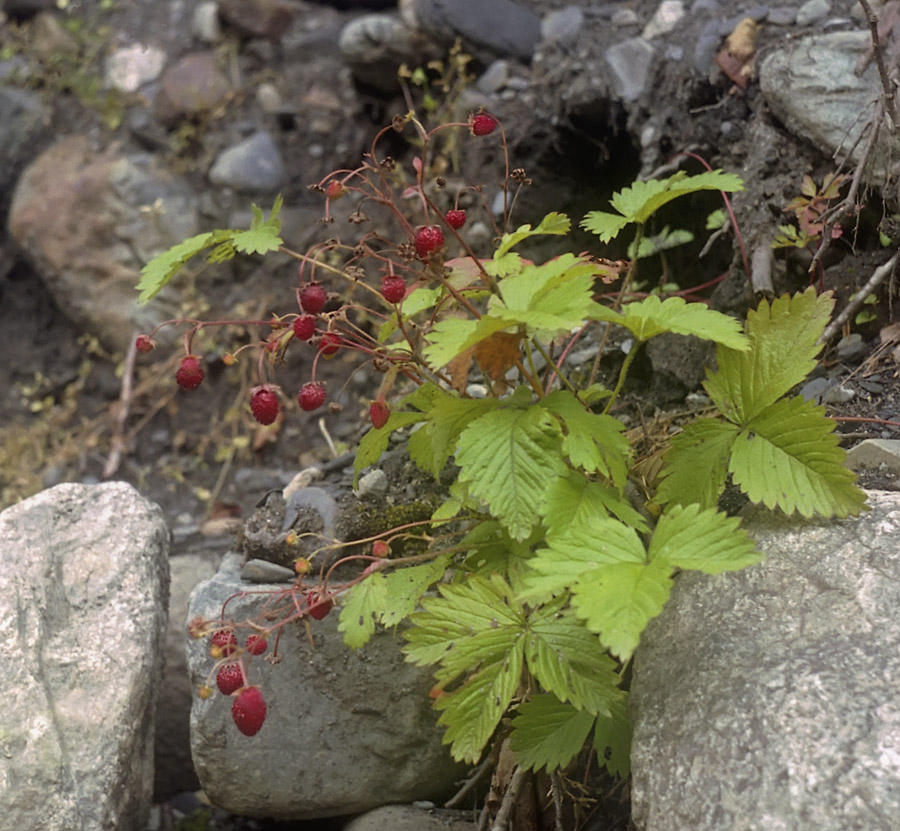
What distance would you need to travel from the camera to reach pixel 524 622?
1.56m

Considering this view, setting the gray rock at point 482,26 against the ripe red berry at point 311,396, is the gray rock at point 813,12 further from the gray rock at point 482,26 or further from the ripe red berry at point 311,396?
the ripe red berry at point 311,396

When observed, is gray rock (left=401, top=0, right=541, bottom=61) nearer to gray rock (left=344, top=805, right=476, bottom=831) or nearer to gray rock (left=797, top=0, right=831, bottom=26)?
gray rock (left=797, top=0, right=831, bottom=26)

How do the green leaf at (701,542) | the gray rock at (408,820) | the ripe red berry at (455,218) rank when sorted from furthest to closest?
the gray rock at (408,820) < the ripe red berry at (455,218) < the green leaf at (701,542)

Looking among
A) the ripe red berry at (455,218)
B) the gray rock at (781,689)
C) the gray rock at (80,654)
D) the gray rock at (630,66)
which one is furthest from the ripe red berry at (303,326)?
the gray rock at (630,66)

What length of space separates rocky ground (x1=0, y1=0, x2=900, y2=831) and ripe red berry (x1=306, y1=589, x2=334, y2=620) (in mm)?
1026

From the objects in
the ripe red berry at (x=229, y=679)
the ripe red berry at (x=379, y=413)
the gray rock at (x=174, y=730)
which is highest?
the ripe red berry at (x=379, y=413)

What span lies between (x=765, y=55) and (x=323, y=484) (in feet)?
5.72

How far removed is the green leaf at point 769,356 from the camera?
1.64 meters

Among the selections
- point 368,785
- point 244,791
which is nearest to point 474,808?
point 368,785

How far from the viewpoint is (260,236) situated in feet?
5.63

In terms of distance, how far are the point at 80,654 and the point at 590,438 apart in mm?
1287

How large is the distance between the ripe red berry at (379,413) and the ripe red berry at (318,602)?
0.32 metres

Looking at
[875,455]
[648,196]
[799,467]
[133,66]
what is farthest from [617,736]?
[133,66]

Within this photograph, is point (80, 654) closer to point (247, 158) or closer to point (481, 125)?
point (481, 125)
